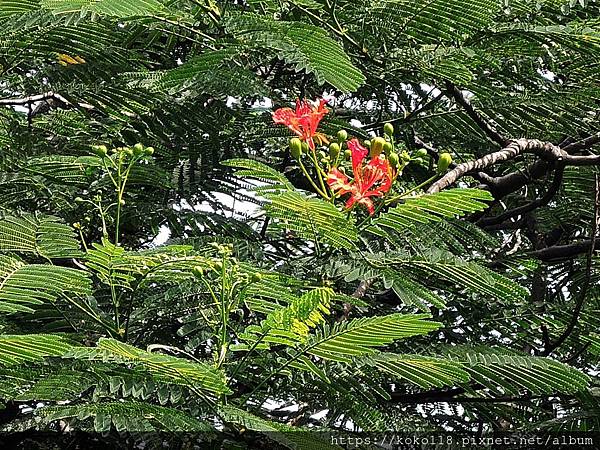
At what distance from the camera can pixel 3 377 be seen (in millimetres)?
1775

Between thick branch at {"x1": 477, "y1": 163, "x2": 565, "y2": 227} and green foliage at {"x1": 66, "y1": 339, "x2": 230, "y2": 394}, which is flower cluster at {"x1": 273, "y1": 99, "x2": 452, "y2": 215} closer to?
green foliage at {"x1": 66, "y1": 339, "x2": 230, "y2": 394}

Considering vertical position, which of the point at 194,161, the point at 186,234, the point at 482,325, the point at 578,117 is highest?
the point at 578,117

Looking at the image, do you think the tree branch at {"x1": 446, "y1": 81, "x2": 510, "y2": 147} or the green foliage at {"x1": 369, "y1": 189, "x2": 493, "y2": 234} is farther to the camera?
the tree branch at {"x1": 446, "y1": 81, "x2": 510, "y2": 147}

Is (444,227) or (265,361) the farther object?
(444,227)

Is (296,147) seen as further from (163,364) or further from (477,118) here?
(477,118)

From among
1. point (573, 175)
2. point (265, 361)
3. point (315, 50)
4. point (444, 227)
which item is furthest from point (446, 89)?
point (265, 361)

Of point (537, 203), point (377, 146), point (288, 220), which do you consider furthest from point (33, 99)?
point (537, 203)

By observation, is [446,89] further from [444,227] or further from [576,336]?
[576,336]

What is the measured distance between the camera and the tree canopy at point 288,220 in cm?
180

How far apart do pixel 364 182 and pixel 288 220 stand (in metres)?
0.19

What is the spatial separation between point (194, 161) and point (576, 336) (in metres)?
1.38

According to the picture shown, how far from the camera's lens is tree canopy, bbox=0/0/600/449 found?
5.90 ft

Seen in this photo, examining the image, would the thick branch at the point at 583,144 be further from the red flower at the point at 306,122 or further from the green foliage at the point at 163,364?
the green foliage at the point at 163,364

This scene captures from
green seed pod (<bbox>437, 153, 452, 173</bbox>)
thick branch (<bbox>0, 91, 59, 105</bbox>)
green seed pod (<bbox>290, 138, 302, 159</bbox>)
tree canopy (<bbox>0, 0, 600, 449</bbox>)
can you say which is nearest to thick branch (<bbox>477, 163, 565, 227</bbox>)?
tree canopy (<bbox>0, 0, 600, 449</bbox>)
